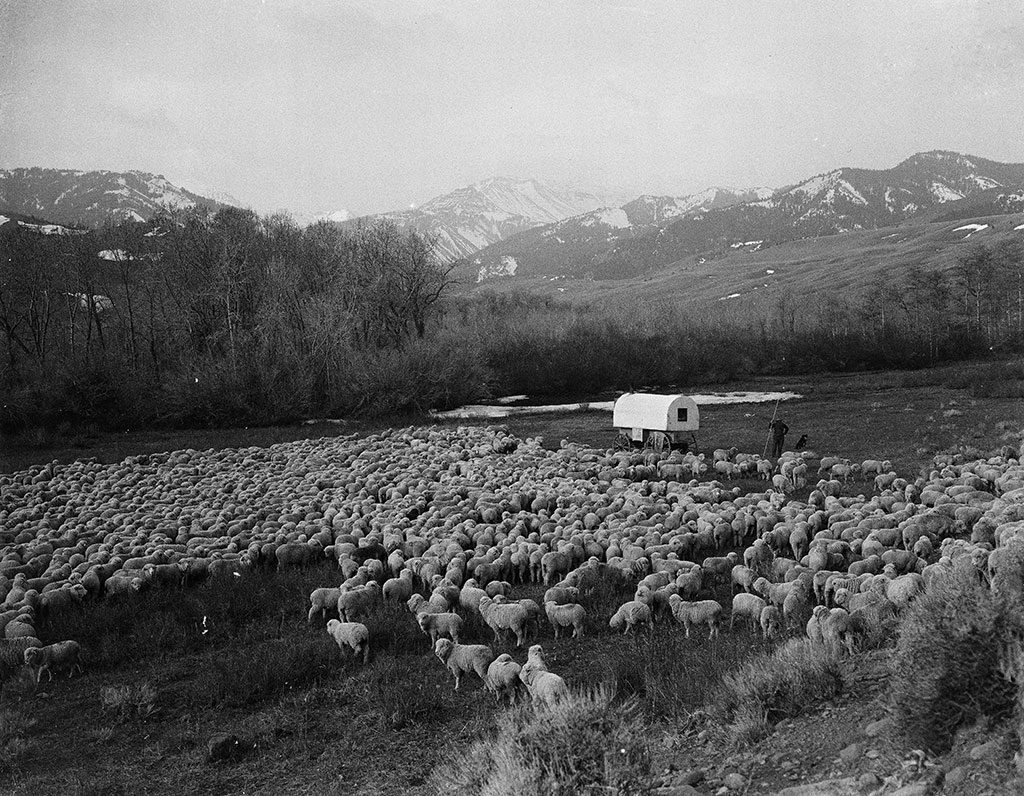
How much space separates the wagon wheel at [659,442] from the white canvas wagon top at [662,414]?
0.87 feet

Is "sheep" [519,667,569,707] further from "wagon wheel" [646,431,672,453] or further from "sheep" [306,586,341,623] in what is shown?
"wagon wheel" [646,431,672,453]

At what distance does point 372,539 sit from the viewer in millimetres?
17359

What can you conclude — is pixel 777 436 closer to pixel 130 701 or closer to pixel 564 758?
pixel 130 701

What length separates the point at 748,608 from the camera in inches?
468

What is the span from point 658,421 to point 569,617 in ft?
61.7

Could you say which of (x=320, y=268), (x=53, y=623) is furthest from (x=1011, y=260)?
(x=53, y=623)

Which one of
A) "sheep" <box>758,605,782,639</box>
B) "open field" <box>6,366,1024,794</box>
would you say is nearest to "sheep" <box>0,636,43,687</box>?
→ "open field" <box>6,366,1024,794</box>

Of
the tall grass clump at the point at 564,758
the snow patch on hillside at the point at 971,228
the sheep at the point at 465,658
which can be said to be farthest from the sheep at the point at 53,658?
the snow patch on hillside at the point at 971,228

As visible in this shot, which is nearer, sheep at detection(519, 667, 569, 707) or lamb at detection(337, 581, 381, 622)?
sheep at detection(519, 667, 569, 707)

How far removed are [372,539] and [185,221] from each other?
170 feet

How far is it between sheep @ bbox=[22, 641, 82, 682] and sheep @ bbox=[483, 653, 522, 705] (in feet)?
23.0

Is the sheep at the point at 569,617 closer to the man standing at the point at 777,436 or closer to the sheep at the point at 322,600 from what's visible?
the sheep at the point at 322,600

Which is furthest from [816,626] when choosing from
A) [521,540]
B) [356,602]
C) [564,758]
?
[356,602]

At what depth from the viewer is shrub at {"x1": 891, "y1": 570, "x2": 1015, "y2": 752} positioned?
5461 mm
